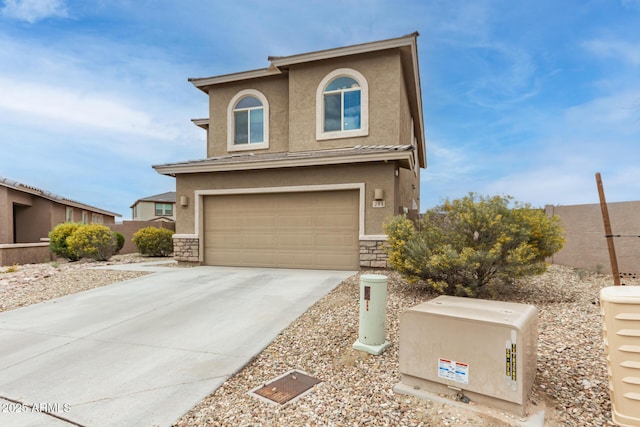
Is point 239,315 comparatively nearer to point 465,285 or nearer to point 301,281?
point 301,281

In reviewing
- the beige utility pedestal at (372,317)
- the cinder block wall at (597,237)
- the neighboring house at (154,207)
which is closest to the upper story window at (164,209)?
the neighboring house at (154,207)

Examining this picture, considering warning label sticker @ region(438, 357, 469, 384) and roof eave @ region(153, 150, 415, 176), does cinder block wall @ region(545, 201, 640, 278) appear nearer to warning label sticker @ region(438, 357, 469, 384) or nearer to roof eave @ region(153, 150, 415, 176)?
roof eave @ region(153, 150, 415, 176)

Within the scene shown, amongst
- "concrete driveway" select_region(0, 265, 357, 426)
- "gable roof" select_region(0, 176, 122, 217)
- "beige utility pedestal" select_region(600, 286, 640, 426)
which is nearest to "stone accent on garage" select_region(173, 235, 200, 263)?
"concrete driveway" select_region(0, 265, 357, 426)

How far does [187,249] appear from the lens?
11188 millimetres

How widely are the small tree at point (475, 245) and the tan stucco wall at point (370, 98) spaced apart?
502 cm

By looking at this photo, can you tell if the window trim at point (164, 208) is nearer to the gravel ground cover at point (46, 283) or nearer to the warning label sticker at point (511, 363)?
the gravel ground cover at point (46, 283)

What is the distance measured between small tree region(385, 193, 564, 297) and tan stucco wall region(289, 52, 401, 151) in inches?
198

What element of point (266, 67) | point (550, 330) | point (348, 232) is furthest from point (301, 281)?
point (266, 67)

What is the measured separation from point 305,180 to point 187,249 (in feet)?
15.2

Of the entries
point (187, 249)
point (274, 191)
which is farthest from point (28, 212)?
point (274, 191)

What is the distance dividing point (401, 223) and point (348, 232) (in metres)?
2.82

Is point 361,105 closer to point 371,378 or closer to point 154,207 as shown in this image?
point 371,378

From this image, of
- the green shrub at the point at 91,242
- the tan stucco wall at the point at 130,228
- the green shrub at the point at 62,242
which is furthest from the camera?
the tan stucco wall at the point at 130,228

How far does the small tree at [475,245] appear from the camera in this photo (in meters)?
5.76
